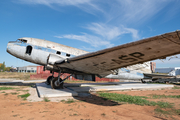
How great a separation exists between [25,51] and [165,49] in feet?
34.8

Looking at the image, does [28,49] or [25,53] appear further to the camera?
[28,49]

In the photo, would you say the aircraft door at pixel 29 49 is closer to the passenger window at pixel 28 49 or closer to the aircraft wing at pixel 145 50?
the passenger window at pixel 28 49

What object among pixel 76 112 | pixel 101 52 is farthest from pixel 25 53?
pixel 76 112

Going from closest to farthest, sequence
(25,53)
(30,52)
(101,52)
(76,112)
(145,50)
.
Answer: (76,112), (145,50), (101,52), (25,53), (30,52)

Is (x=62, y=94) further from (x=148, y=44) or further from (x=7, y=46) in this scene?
(x=7, y=46)

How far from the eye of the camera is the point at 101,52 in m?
5.74

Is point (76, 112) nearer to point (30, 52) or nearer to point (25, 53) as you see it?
point (30, 52)

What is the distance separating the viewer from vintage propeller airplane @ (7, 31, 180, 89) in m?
4.44

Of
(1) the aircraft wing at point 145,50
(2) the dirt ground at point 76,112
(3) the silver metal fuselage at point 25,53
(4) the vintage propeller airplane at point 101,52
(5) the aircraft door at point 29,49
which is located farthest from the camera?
(5) the aircraft door at point 29,49

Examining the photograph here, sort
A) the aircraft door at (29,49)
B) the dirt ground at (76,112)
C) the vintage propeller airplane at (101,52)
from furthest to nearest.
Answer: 1. the aircraft door at (29,49)
2. the vintage propeller airplane at (101,52)
3. the dirt ground at (76,112)

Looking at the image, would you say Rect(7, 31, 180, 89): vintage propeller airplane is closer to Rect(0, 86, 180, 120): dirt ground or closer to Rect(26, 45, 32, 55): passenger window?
Rect(26, 45, 32, 55): passenger window

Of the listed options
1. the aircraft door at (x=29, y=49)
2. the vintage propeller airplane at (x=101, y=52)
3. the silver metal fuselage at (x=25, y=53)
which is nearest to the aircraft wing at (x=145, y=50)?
the vintage propeller airplane at (x=101, y=52)

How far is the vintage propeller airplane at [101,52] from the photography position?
4.44m

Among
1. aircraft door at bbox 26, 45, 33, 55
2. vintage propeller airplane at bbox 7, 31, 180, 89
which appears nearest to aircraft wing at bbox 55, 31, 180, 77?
vintage propeller airplane at bbox 7, 31, 180, 89
